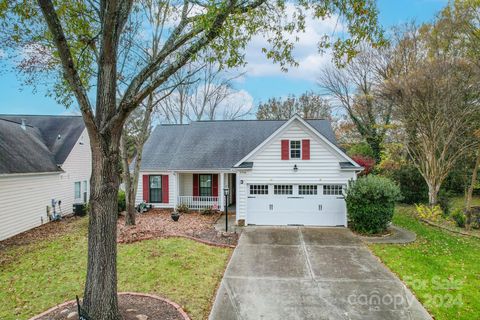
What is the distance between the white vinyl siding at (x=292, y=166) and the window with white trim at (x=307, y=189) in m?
0.20

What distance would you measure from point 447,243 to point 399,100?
7.79 metres

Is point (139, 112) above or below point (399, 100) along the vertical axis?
above

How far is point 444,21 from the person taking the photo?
1706 cm

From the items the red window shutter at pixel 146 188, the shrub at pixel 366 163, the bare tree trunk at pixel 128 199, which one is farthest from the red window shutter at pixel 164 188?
the shrub at pixel 366 163


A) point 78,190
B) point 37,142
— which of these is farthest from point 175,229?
point 37,142


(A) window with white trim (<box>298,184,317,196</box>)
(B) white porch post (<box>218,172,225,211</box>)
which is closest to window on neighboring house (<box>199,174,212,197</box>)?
(B) white porch post (<box>218,172,225,211</box>)

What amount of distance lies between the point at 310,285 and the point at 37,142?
53.4 ft

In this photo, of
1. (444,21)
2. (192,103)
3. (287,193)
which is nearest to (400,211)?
(287,193)

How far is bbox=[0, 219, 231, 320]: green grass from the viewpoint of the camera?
6.36 meters

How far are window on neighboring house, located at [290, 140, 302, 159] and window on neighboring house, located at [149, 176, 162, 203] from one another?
8.68 m

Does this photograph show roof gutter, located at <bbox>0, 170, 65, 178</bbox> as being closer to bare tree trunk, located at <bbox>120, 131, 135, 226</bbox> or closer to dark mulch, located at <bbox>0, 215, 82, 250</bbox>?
dark mulch, located at <bbox>0, 215, 82, 250</bbox>

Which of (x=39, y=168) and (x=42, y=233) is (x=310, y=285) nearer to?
(x=42, y=233)

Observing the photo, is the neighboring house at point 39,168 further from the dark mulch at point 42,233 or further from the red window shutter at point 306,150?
the red window shutter at point 306,150

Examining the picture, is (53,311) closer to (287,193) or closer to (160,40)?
(287,193)
